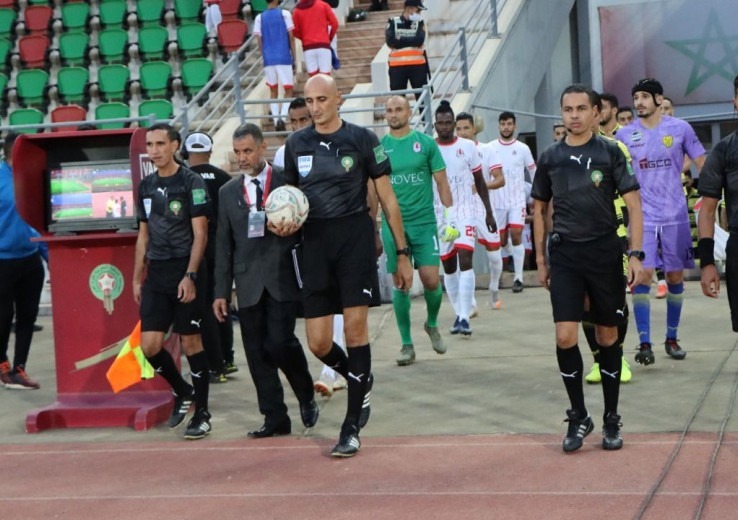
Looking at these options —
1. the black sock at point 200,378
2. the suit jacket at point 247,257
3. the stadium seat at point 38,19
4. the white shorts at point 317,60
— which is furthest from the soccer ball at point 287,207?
the stadium seat at point 38,19

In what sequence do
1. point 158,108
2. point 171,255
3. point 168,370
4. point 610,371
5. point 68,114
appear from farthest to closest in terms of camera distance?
point 158,108 → point 68,114 → point 168,370 → point 171,255 → point 610,371

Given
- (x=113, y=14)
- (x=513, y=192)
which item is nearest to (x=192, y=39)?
(x=113, y=14)

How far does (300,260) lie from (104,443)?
1835mm

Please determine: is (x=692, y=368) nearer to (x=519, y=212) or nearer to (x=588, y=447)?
(x=588, y=447)

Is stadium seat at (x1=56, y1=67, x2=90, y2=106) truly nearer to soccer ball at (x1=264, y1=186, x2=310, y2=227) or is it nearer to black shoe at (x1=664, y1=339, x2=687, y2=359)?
black shoe at (x1=664, y1=339, x2=687, y2=359)

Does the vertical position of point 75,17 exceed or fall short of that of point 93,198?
it exceeds it

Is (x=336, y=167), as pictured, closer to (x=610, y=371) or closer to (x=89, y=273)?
(x=610, y=371)

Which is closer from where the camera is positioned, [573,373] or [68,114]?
[573,373]

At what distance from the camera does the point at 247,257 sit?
809 cm

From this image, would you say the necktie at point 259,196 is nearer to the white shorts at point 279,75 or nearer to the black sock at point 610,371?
the black sock at point 610,371

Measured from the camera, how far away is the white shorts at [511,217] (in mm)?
14680

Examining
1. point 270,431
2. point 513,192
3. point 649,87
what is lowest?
point 270,431

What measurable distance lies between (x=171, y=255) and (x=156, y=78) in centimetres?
1291

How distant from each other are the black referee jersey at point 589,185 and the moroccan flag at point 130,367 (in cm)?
304
